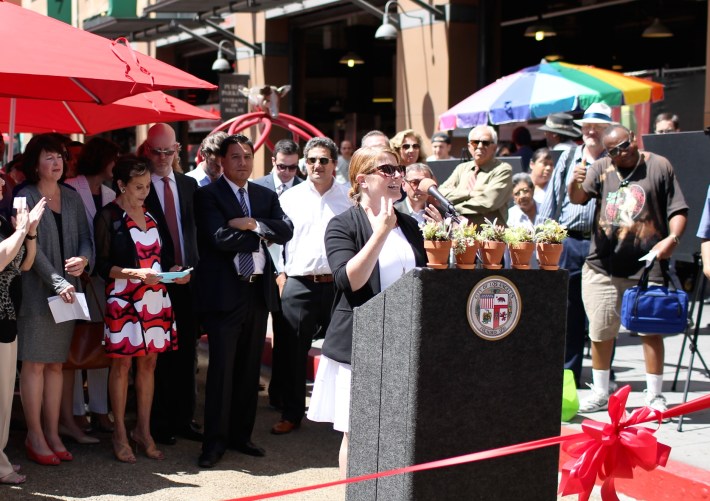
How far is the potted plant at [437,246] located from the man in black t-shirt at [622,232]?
134 inches

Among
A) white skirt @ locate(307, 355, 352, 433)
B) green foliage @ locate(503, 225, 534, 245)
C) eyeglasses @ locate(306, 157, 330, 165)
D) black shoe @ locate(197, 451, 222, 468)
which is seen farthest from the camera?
eyeglasses @ locate(306, 157, 330, 165)

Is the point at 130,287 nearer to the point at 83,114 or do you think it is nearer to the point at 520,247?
the point at 83,114

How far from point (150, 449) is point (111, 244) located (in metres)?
1.41

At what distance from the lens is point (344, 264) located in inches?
187

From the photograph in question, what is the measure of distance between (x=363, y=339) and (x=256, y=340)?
2.54 metres

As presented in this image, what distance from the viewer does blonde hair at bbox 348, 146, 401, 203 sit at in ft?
15.8

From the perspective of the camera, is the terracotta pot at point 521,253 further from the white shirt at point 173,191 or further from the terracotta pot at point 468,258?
the white shirt at point 173,191

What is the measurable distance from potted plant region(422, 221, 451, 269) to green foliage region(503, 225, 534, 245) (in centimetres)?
27

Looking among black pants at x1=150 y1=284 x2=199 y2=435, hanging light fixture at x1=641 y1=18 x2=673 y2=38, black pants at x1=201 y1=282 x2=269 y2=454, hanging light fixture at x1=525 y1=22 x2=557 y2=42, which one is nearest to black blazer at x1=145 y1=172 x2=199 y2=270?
black pants at x1=150 y1=284 x2=199 y2=435

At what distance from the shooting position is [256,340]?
6910 mm

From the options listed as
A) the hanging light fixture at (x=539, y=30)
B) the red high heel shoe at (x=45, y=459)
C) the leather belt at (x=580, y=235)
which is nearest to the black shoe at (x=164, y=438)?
the red high heel shoe at (x=45, y=459)

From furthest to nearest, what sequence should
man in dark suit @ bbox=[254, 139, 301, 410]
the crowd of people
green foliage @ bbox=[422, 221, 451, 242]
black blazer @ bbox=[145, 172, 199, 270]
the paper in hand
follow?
man in dark suit @ bbox=[254, 139, 301, 410] → black blazer @ bbox=[145, 172, 199, 270] → the crowd of people → the paper in hand → green foliage @ bbox=[422, 221, 451, 242]

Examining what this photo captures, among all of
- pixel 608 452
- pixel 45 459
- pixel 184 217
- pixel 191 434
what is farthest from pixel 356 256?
pixel 191 434

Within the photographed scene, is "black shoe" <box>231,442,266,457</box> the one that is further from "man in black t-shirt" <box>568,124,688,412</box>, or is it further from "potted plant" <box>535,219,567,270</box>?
"potted plant" <box>535,219,567,270</box>
